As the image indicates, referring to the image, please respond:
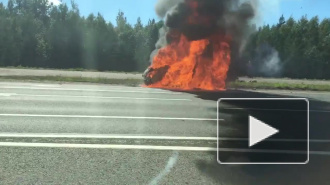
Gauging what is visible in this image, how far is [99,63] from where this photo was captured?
159 feet

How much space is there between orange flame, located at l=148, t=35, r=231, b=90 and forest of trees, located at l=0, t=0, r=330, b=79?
2203 centimetres

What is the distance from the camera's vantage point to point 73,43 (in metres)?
49.8

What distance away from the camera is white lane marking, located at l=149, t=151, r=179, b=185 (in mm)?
4285

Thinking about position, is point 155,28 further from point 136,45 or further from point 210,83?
point 210,83

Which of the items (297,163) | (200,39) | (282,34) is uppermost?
(282,34)

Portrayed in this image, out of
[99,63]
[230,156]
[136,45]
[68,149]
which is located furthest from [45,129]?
[136,45]

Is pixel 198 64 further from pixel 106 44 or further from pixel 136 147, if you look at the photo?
pixel 106 44

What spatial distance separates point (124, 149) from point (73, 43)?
152ft

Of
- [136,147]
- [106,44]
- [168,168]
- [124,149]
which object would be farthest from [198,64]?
[106,44]

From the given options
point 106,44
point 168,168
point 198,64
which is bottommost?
point 168,168

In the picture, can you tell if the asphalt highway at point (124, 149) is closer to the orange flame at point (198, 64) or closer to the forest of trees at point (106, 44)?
the orange flame at point (198, 64)

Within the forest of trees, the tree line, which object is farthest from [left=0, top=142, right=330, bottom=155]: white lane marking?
the tree line

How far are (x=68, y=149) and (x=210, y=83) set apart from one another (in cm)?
1342
